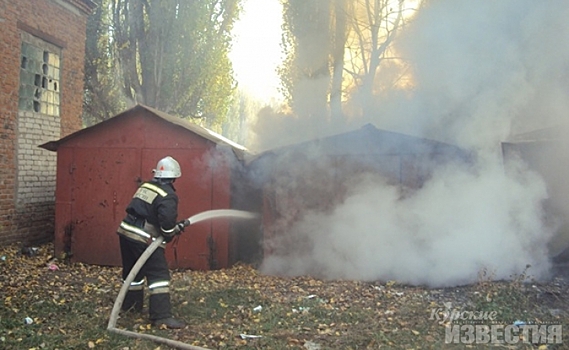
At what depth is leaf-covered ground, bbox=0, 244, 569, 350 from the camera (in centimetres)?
437

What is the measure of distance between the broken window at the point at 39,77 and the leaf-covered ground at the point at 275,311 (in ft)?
13.2

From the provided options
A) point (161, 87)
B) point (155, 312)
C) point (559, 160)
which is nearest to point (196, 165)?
point (155, 312)

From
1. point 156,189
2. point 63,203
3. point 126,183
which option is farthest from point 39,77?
point 156,189

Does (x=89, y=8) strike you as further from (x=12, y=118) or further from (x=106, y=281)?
(x=106, y=281)

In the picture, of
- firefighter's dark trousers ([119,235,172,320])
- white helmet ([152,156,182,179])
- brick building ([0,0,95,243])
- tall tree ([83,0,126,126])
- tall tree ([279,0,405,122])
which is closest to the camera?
firefighter's dark trousers ([119,235,172,320])

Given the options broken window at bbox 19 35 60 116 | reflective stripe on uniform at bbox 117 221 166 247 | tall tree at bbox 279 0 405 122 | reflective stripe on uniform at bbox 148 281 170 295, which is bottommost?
reflective stripe on uniform at bbox 148 281 170 295

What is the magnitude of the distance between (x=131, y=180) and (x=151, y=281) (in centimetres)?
348

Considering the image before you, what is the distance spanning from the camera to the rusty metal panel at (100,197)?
8.04m

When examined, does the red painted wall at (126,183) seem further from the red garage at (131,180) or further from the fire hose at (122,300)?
the fire hose at (122,300)

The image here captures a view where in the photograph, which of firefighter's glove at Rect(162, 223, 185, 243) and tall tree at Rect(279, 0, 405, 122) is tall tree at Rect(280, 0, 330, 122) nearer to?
tall tree at Rect(279, 0, 405, 122)

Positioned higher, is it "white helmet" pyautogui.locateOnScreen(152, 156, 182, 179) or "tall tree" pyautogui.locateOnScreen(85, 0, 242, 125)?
"tall tree" pyautogui.locateOnScreen(85, 0, 242, 125)

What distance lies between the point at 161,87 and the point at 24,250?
9.28m

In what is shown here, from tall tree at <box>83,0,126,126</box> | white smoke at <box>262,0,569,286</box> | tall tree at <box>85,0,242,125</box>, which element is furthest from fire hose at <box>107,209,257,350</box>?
tall tree at <box>83,0,126,126</box>

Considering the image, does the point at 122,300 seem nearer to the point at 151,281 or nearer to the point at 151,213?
the point at 151,281
